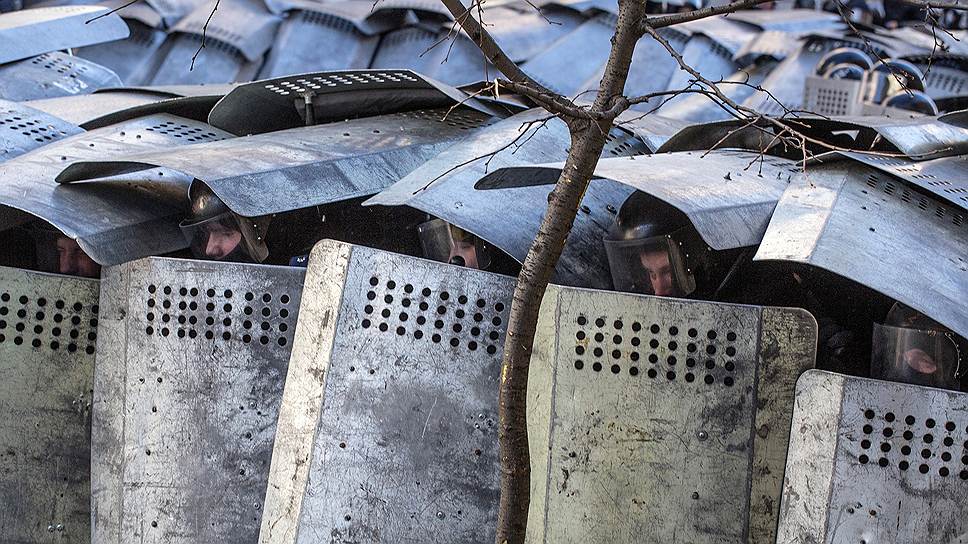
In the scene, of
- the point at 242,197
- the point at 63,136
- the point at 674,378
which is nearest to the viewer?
the point at 674,378

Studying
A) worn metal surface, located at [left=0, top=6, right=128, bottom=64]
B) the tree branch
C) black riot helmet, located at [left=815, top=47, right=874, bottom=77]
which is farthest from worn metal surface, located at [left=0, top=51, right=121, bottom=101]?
the tree branch

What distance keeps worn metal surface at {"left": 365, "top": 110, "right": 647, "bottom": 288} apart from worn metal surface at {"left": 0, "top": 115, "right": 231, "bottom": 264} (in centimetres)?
112

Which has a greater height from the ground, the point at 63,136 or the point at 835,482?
the point at 63,136

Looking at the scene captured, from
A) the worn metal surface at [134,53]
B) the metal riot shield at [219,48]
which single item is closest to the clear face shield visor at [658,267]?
the metal riot shield at [219,48]

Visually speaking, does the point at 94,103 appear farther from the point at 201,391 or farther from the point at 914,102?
Answer: the point at 914,102

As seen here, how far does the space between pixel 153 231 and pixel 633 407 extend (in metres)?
2.42

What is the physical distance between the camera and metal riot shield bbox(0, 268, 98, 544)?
5980 mm

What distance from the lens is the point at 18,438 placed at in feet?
19.8

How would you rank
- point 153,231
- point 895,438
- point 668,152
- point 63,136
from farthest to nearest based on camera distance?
point 63,136, point 668,152, point 153,231, point 895,438

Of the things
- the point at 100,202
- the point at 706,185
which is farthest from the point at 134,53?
the point at 706,185

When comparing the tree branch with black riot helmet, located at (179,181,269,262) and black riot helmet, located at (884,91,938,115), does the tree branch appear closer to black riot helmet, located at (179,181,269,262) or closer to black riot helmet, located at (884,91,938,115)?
black riot helmet, located at (179,181,269,262)

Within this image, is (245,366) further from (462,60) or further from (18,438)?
(462,60)

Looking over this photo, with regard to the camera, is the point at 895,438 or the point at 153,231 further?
the point at 153,231

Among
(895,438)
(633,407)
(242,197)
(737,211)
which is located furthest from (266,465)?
(895,438)
